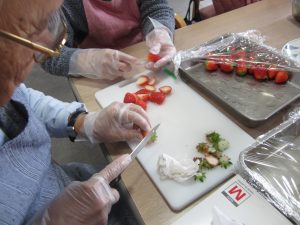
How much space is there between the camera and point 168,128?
2.77 feet

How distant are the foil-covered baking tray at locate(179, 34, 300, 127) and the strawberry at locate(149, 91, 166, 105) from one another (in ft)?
0.43

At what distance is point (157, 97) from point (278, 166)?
1.37ft

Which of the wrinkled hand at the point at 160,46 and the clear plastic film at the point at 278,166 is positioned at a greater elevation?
the wrinkled hand at the point at 160,46

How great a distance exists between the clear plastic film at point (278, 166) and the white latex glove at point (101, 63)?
1.79 ft

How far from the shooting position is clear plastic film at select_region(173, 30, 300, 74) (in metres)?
0.96

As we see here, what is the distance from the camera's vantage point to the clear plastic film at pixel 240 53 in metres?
0.96

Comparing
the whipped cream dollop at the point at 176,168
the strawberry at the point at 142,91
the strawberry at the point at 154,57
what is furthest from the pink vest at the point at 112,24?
the whipped cream dollop at the point at 176,168

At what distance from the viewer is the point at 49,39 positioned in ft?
Result: 1.60

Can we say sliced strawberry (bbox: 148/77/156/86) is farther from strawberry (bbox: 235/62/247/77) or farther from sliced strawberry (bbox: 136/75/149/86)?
strawberry (bbox: 235/62/247/77)

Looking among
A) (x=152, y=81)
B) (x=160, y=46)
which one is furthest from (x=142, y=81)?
(x=160, y=46)

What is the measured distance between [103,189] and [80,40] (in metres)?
0.83

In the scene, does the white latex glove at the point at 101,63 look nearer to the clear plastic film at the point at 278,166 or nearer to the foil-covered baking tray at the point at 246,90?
the foil-covered baking tray at the point at 246,90

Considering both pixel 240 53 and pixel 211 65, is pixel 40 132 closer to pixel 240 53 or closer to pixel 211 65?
pixel 211 65

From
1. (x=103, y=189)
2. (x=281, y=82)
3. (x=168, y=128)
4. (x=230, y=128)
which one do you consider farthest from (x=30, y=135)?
(x=281, y=82)
